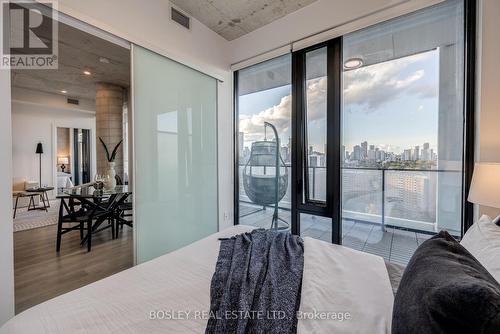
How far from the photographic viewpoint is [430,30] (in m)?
1.97

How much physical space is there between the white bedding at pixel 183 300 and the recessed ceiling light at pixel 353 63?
1939mm

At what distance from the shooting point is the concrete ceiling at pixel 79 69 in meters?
2.71

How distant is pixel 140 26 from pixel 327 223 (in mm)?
2835

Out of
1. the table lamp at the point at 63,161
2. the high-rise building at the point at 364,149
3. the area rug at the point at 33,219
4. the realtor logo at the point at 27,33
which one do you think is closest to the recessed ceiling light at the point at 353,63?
the high-rise building at the point at 364,149

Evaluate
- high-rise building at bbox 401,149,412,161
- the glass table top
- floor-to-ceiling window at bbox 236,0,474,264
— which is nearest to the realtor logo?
the glass table top

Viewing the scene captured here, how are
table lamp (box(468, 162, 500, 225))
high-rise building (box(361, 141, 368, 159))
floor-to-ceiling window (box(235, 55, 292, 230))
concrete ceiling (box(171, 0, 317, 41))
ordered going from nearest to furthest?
table lamp (box(468, 162, 500, 225)) → high-rise building (box(361, 141, 368, 159)) → concrete ceiling (box(171, 0, 317, 41)) → floor-to-ceiling window (box(235, 55, 292, 230))

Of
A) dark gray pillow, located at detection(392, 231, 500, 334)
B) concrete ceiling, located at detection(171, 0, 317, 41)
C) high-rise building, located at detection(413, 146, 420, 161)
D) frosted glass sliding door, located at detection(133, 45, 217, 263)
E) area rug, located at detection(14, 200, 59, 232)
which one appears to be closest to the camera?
dark gray pillow, located at detection(392, 231, 500, 334)

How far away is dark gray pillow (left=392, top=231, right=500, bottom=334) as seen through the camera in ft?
1.67

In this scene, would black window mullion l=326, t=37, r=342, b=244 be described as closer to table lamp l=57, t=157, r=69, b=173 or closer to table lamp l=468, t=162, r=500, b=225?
table lamp l=468, t=162, r=500, b=225

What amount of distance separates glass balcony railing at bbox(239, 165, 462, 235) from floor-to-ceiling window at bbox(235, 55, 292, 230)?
1.59 feet

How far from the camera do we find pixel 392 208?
224 centimetres

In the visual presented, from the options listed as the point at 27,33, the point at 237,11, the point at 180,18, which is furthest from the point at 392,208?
the point at 27,33

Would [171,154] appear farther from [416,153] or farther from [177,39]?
[416,153]

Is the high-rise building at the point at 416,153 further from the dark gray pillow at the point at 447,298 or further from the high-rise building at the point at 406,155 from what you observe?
the dark gray pillow at the point at 447,298
